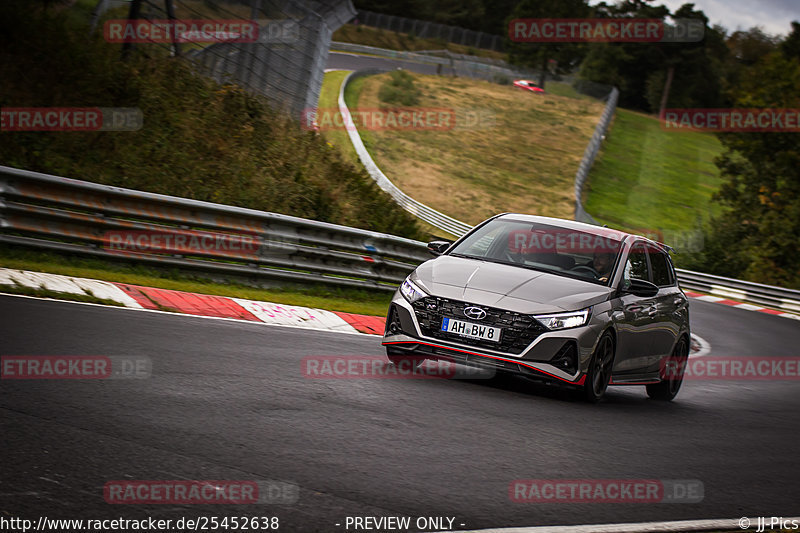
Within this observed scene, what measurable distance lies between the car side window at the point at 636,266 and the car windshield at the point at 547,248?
0.57 ft

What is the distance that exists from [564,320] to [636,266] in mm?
2029

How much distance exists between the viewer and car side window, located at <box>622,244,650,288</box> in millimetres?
9195

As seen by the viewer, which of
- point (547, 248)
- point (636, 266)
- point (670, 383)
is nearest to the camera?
point (547, 248)

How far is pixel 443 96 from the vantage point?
218 ft

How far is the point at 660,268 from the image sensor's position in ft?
34.6

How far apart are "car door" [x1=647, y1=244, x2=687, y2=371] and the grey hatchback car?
0.09 feet

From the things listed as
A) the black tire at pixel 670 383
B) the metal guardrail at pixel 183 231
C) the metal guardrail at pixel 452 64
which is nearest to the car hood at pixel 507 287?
the black tire at pixel 670 383

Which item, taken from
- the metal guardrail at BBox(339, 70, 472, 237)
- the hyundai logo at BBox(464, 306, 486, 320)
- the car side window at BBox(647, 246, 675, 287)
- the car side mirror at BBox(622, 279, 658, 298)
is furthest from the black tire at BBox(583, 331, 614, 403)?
the metal guardrail at BBox(339, 70, 472, 237)

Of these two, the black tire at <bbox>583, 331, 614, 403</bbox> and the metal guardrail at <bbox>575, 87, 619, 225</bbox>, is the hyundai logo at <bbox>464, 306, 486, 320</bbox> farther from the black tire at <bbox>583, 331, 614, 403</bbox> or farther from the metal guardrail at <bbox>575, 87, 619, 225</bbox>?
the metal guardrail at <bbox>575, 87, 619, 225</bbox>

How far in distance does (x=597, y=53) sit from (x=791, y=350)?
287 ft

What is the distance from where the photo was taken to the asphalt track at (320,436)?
4.52m

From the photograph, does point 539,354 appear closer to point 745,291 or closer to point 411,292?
point 411,292

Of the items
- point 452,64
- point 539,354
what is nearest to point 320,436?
point 539,354

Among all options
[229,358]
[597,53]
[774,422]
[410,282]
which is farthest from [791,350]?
[597,53]
